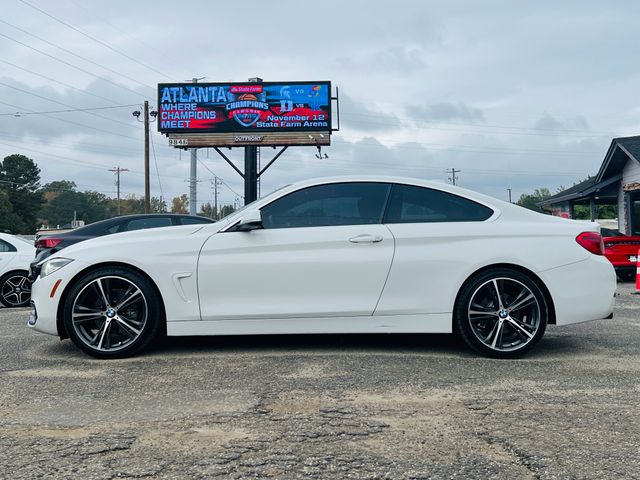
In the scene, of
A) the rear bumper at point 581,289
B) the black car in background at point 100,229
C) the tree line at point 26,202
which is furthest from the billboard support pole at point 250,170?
the tree line at point 26,202

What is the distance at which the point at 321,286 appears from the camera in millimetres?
4645

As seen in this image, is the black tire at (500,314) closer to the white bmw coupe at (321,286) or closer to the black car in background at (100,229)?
the white bmw coupe at (321,286)

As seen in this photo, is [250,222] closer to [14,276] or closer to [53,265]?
[53,265]

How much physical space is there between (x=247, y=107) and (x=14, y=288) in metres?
18.7

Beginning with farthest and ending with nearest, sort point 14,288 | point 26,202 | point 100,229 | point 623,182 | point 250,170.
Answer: point 26,202 → point 250,170 → point 623,182 → point 14,288 → point 100,229

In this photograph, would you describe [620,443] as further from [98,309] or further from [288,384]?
[98,309]

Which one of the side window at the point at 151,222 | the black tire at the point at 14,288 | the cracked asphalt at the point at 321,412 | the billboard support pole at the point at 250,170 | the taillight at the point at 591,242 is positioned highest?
the billboard support pole at the point at 250,170

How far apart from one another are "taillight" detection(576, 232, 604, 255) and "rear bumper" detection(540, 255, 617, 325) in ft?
0.22

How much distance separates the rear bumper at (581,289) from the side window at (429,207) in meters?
0.75

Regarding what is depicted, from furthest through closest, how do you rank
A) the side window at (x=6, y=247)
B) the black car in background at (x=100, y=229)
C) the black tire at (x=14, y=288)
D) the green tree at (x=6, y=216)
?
the green tree at (x=6, y=216) → the side window at (x=6, y=247) → the black tire at (x=14, y=288) → the black car in background at (x=100, y=229)

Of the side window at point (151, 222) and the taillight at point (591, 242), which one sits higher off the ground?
the side window at point (151, 222)

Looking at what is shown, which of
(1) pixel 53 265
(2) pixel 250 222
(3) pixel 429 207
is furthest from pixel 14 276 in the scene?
(3) pixel 429 207

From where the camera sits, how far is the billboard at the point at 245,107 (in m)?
26.8

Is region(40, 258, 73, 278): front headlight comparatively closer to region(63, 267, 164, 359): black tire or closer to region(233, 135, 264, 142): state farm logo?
region(63, 267, 164, 359): black tire
